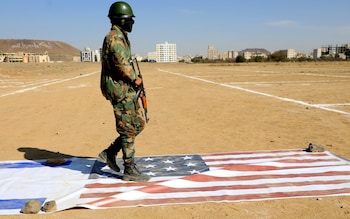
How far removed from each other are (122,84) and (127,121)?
0.44 meters

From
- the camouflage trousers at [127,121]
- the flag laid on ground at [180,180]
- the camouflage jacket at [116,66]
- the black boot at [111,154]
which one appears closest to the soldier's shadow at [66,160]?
the flag laid on ground at [180,180]

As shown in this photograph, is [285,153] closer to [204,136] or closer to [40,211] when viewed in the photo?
[204,136]

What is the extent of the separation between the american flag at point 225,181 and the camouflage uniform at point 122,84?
1.82 feet

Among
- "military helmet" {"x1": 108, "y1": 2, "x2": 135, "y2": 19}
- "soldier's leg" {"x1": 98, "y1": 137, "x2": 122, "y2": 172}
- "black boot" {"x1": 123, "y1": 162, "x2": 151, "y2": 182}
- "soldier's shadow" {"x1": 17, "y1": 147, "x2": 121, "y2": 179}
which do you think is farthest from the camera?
"soldier's shadow" {"x1": 17, "y1": 147, "x2": 121, "y2": 179}

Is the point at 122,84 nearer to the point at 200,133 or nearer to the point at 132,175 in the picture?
the point at 132,175

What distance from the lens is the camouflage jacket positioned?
12.3 feet

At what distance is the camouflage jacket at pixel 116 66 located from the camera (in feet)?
12.3

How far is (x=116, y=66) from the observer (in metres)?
3.77

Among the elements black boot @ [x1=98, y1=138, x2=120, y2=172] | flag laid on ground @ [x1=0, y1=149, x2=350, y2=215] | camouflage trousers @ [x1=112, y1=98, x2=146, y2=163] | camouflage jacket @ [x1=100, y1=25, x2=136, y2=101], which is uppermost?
camouflage jacket @ [x1=100, y1=25, x2=136, y2=101]

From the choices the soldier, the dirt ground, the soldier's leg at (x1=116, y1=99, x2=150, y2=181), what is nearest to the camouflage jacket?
the soldier

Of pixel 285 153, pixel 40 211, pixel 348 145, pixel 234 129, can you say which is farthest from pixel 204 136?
pixel 40 211

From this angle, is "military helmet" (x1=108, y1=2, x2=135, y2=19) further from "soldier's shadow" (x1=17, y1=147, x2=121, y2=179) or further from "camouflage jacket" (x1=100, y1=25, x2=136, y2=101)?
"soldier's shadow" (x1=17, y1=147, x2=121, y2=179)

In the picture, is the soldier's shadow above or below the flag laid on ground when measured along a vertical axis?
below

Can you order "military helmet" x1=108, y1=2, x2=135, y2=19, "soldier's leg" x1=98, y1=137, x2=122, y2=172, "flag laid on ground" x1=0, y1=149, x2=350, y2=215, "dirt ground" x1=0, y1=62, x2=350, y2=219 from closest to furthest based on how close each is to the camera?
1. "dirt ground" x1=0, y1=62, x2=350, y2=219
2. "flag laid on ground" x1=0, y1=149, x2=350, y2=215
3. "military helmet" x1=108, y1=2, x2=135, y2=19
4. "soldier's leg" x1=98, y1=137, x2=122, y2=172
